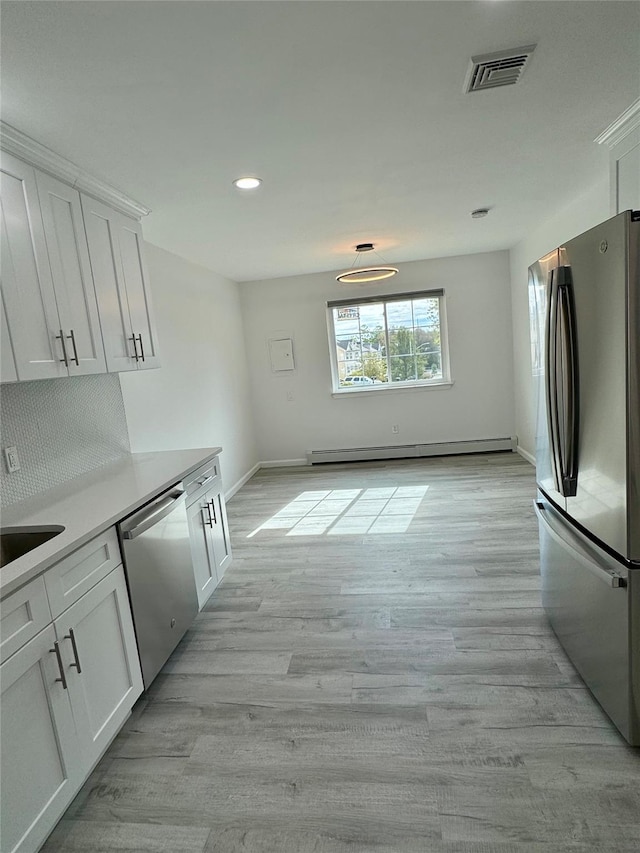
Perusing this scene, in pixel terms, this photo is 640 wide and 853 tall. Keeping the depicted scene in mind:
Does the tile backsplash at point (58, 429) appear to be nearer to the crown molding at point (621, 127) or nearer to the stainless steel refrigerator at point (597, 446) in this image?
the stainless steel refrigerator at point (597, 446)

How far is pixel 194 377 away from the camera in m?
4.54

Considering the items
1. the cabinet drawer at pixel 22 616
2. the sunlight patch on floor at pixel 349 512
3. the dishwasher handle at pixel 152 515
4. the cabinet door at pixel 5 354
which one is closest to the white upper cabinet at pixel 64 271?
the cabinet door at pixel 5 354

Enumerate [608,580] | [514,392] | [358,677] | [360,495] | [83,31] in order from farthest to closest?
[514,392], [360,495], [358,677], [608,580], [83,31]

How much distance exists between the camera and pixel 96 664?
1.77m

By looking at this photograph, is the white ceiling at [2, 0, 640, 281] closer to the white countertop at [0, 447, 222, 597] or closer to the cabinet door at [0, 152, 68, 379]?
the cabinet door at [0, 152, 68, 379]

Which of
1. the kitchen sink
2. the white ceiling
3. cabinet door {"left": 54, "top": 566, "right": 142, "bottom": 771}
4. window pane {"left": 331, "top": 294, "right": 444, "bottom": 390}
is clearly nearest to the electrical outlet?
the kitchen sink

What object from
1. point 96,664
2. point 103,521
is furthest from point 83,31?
point 96,664

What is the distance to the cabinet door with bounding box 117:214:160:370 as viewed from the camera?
2836 mm

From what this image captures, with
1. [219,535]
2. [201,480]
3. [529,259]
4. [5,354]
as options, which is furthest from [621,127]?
[219,535]

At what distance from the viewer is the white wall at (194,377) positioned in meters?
3.61

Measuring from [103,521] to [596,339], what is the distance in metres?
1.99

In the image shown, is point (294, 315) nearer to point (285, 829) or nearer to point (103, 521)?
point (103, 521)

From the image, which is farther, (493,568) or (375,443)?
(375,443)

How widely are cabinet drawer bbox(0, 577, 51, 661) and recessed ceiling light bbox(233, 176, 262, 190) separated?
2252 mm
